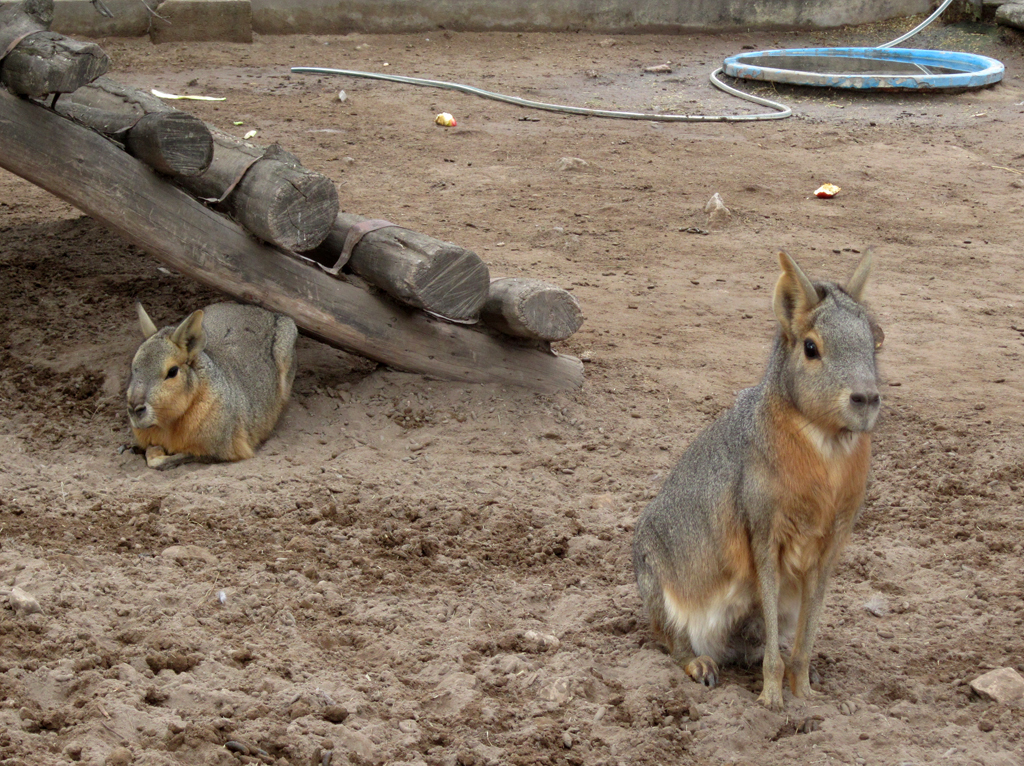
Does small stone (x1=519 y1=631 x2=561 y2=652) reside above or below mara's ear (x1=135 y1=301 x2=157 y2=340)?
below

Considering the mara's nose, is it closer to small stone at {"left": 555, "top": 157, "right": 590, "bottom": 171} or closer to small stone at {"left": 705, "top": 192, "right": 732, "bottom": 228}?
small stone at {"left": 705, "top": 192, "right": 732, "bottom": 228}

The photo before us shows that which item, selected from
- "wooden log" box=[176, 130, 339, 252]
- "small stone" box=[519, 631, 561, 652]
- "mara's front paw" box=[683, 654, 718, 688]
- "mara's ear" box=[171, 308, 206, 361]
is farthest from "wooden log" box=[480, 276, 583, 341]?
"mara's front paw" box=[683, 654, 718, 688]

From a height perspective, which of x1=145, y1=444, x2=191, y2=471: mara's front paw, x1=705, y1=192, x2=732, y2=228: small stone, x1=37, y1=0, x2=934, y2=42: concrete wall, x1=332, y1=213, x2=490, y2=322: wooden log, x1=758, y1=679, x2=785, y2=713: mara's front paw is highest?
x1=37, y1=0, x2=934, y2=42: concrete wall

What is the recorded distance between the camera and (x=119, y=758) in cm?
288

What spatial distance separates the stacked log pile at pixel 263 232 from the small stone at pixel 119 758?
9.25 feet

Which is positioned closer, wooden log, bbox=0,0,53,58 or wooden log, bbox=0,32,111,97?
wooden log, bbox=0,32,111,97

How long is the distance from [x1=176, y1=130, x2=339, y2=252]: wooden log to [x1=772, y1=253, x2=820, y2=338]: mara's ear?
2755 millimetres

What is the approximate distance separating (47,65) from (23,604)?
2561 mm

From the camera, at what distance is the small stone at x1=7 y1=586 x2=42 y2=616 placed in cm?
357

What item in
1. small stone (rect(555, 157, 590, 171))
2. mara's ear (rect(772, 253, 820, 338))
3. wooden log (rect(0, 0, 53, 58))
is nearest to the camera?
mara's ear (rect(772, 253, 820, 338))

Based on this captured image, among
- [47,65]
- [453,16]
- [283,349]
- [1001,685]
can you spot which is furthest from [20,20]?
[453,16]

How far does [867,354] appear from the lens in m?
3.08

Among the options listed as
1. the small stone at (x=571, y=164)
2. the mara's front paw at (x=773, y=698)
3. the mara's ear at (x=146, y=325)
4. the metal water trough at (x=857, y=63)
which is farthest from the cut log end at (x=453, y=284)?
the metal water trough at (x=857, y=63)

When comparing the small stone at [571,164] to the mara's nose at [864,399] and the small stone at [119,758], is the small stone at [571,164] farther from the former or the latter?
the small stone at [119,758]
